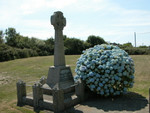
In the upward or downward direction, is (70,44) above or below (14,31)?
below

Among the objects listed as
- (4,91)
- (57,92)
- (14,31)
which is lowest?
(4,91)

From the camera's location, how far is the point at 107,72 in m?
6.42

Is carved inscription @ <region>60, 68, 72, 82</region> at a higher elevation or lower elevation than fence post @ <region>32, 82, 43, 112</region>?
higher

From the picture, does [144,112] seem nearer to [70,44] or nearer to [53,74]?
[53,74]

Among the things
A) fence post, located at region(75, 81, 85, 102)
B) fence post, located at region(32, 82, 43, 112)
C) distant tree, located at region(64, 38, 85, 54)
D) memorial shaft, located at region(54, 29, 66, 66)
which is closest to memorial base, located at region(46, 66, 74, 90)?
memorial shaft, located at region(54, 29, 66, 66)

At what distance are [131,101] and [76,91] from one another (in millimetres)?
2419

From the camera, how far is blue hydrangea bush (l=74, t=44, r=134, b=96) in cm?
646

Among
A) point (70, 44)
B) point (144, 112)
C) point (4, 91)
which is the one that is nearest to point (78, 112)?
point (144, 112)

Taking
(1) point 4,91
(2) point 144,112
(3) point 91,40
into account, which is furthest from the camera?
(3) point 91,40

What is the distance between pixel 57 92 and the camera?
5.49 m

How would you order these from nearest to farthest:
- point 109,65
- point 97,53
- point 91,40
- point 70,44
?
point 109,65
point 97,53
point 70,44
point 91,40

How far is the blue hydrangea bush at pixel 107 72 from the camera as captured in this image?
21.2 feet

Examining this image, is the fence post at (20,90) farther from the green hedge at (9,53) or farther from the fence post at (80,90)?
the green hedge at (9,53)

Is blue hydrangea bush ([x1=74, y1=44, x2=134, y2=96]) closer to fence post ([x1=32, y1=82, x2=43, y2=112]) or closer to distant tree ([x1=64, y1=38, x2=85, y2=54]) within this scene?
fence post ([x1=32, y1=82, x2=43, y2=112])
